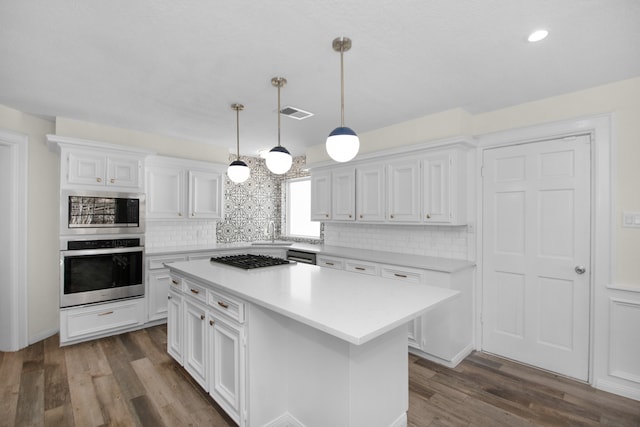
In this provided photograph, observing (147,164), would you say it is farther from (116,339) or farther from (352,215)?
(352,215)

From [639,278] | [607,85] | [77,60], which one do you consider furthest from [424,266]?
[77,60]

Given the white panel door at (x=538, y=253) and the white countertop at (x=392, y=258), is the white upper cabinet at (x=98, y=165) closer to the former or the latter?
the white countertop at (x=392, y=258)

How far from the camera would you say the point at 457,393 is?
242cm

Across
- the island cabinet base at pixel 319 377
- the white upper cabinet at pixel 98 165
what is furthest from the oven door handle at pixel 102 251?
the island cabinet base at pixel 319 377

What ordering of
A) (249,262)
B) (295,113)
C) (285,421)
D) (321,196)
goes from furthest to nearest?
(321,196) → (295,113) → (249,262) → (285,421)

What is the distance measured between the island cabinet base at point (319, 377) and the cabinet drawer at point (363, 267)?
139cm

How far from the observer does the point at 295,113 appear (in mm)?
3248

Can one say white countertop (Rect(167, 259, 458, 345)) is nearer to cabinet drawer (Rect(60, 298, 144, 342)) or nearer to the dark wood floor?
the dark wood floor

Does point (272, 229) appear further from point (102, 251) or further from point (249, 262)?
point (249, 262)

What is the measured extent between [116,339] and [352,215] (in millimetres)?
3100

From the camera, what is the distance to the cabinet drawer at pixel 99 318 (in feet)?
10.5

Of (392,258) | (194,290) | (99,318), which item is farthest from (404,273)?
(99,318)

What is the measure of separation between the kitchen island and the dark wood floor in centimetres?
35

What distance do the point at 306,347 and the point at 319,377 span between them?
181 millimetres
